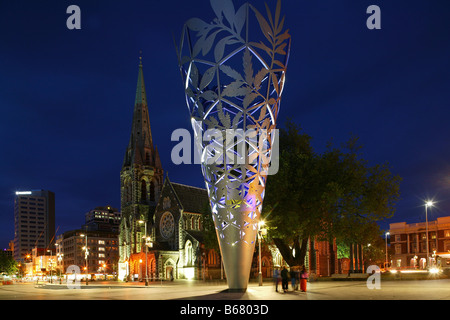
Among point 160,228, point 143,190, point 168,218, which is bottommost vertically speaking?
point 160,228

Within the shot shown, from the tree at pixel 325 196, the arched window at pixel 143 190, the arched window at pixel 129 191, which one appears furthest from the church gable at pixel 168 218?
the tree at pixel 325 196

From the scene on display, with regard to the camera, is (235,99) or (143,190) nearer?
(235,99)

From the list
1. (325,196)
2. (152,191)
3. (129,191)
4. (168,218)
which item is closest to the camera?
(325,196)

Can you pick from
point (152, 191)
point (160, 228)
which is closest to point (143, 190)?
point (152, 191)

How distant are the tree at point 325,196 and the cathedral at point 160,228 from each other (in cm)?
2284

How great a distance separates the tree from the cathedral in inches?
899

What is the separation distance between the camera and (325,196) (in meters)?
35.9

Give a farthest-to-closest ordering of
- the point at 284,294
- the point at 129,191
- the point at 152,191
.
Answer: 1. the point at 152,191
2. the point at 129,191
3. the point at 284,294

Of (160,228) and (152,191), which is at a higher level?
(152,191)

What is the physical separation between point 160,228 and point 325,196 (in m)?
48.9

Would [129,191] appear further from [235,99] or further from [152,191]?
[235,99]

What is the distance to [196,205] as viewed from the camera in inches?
3078
